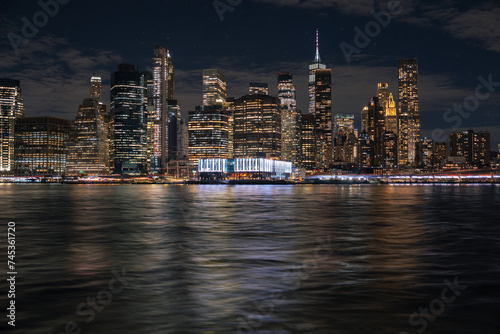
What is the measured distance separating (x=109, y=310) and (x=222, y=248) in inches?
692

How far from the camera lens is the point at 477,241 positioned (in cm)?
3922

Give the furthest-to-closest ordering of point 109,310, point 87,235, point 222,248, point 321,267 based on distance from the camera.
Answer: point 87,235 → point 222,248 → point 321,267 → point 109,310

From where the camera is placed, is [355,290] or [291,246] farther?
[291,246]

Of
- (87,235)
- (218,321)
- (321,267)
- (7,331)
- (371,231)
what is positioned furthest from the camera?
(371,231)

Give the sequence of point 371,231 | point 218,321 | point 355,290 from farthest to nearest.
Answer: point 371,231
point 355,290
point 218,321

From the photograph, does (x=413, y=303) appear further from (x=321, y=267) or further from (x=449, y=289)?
(x=321, y=267)

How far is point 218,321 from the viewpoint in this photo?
16.6m

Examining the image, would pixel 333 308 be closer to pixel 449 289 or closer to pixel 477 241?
pixel 449 289

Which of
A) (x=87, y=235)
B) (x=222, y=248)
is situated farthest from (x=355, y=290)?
(x=87, y=235)

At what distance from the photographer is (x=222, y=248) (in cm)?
3522

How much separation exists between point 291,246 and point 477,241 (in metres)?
15.6

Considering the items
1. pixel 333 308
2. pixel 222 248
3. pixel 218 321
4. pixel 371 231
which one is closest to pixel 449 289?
pixel 333 308

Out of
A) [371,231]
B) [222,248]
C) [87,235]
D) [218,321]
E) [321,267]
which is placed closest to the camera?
[218,321]

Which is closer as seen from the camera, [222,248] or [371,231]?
[222,248]
